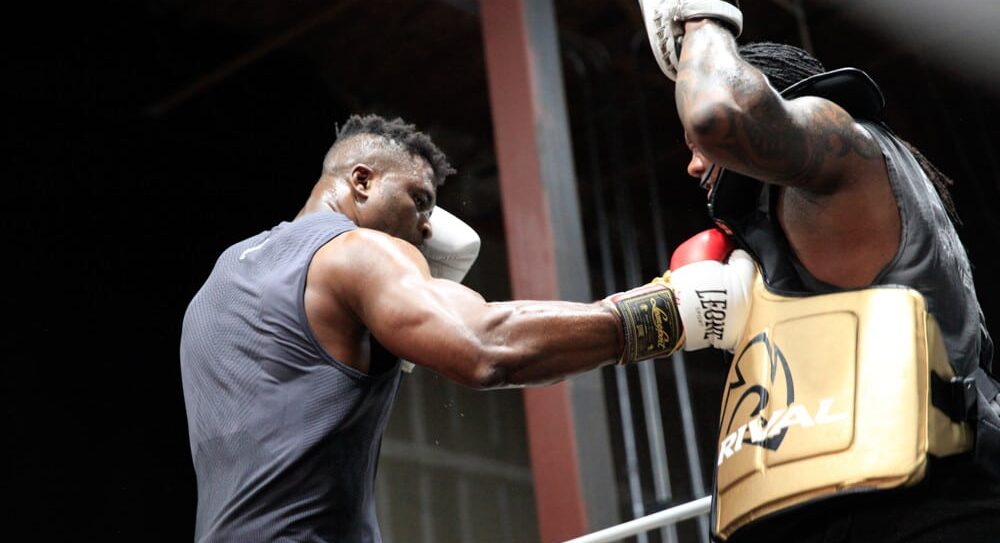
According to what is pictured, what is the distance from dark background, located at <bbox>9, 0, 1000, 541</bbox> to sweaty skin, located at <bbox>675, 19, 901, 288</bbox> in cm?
332

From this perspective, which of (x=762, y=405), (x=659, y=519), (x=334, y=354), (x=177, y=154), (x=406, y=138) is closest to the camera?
(x=762, y=405)

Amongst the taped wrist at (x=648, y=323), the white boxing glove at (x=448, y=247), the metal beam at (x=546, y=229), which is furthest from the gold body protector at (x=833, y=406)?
the metal beam at (x=546, y=229)

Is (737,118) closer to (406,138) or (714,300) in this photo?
(714,300)

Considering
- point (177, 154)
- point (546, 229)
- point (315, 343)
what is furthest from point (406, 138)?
point (177, 154)

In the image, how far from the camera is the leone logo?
1415 mm

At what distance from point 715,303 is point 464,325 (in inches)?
13.1

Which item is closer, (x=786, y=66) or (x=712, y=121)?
Result: (x=712, y=121)

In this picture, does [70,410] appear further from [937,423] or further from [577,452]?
[937,423]

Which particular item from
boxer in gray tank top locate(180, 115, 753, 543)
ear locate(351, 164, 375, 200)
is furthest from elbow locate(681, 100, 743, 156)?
ear locate(351, 164, 375, 200)

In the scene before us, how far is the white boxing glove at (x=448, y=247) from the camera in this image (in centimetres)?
206

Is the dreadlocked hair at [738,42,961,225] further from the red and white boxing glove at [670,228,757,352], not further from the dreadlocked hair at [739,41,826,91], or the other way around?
the red and white boxing glove at [670,228,757,352]

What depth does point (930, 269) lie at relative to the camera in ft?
4.71

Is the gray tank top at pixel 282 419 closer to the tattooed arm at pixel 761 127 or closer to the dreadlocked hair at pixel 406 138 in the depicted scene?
the dreadlocked hair at pixel 406 138

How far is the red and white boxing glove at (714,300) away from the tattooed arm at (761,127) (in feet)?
0.57
